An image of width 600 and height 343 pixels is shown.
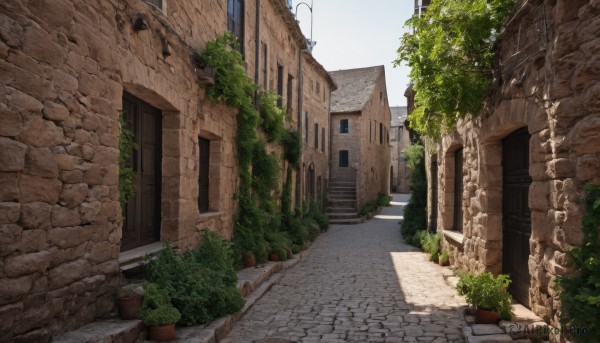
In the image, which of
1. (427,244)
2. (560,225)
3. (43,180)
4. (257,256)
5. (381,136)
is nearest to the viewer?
(43,180)

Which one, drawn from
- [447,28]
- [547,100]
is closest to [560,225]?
[547,100]

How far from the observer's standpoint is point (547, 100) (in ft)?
13.5

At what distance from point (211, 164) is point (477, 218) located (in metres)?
4.24

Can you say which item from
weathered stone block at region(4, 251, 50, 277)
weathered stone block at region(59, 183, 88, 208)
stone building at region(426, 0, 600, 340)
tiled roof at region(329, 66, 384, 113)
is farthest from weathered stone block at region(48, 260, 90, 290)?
tiled roof at region(329, 66, 384, 113)

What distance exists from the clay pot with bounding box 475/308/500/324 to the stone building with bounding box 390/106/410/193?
33464 mm

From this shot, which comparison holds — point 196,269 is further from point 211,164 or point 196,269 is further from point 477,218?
point 477,218

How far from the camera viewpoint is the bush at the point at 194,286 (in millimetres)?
4652

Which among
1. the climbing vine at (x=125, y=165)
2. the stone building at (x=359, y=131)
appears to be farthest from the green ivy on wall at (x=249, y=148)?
the stone building at (x=359, y=131)

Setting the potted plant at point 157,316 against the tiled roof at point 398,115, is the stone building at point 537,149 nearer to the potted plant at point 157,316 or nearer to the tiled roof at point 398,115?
the potted plant at point 157,316

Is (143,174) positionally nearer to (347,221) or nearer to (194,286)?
(194,286)

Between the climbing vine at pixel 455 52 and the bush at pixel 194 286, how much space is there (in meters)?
3.70

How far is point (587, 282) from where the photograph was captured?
332 cm

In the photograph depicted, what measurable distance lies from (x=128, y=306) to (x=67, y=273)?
697mm

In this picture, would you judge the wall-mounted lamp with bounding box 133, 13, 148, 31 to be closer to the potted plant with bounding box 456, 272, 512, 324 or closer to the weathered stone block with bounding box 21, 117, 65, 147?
the weathered stone block with bounding box 21, 117, 65, 147
